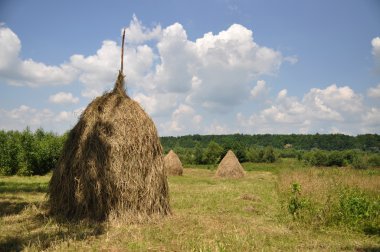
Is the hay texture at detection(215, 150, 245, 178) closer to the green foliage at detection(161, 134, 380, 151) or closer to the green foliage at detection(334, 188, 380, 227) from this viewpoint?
the green foliage at detection(334, 188, 380, 227)

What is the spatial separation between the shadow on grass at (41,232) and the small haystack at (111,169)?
1.56 feet

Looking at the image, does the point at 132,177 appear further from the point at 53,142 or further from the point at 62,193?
the point at 53,142

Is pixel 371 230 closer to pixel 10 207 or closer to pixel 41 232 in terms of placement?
pixel 41 232

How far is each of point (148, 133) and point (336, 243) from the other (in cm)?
532

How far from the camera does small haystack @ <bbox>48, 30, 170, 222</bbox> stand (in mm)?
8820

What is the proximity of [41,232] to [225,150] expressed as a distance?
57100mm

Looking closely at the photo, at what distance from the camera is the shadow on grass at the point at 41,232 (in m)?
6.62

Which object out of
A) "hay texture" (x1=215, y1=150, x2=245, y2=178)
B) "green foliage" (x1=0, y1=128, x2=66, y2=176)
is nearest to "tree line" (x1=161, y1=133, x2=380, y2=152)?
"hay texture" (x1=215, y1=150, x2=245, y2=178)

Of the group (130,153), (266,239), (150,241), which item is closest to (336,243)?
(266,239)

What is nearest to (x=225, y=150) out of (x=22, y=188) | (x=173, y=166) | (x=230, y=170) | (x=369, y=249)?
(x=173, y=166)

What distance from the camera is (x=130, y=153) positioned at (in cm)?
920

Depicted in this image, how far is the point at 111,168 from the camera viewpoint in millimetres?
8867

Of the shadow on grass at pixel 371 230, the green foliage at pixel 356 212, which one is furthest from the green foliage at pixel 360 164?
the shadow on grass at pixel 371 230

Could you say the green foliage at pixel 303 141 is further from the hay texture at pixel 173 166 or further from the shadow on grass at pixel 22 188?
the shadow on grass at pixel 22 188
